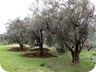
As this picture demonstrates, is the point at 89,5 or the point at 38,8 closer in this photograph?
the point at 89,5

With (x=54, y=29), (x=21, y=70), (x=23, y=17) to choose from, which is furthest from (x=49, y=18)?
(x=23, y=17)

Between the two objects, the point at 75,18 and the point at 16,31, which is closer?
the point at 75,18

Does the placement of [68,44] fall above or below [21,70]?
above

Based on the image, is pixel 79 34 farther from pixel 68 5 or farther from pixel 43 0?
pixel 43 0

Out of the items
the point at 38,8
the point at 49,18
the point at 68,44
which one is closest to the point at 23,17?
the point at 38,8

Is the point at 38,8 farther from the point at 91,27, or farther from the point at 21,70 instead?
the point at 21,70

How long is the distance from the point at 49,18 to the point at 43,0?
88.3 inches

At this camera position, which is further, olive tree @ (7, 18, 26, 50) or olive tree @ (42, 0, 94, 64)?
olive tree @ (7, 18, 26, 50)

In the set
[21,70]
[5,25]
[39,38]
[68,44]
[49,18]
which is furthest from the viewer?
[5,25]

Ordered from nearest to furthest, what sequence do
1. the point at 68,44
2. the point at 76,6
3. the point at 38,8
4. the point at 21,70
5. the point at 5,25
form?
the point at 21,70 < the point at 76,6 < the point at 68,44 < the point at 38,8 < the point at 5,25

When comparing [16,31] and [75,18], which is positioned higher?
[75,18]

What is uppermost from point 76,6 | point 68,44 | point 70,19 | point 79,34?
point 76,6

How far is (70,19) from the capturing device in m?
17.4

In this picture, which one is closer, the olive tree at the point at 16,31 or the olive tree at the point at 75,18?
the olive tree at the point at 75,18
